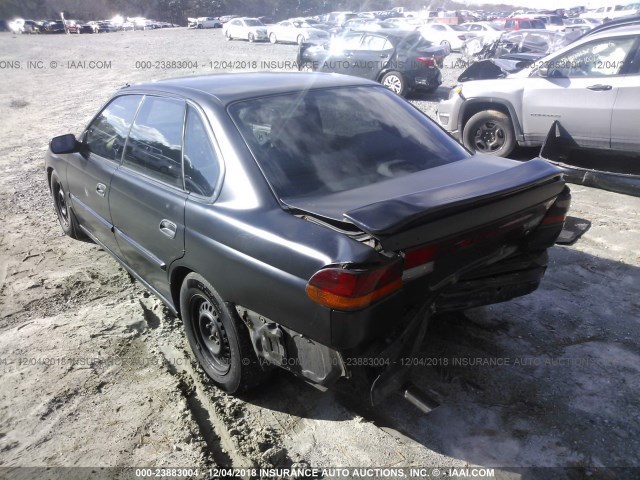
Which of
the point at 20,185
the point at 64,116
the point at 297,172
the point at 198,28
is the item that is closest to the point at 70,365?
the point at 297,172

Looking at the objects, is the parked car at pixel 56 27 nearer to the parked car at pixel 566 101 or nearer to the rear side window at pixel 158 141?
the parked car at pixel 566 101

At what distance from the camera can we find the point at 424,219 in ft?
6.55

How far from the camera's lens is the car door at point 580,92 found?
18.6 ft

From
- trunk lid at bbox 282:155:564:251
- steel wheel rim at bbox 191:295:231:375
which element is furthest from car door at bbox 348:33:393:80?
steel wheel rim at bbox 191:295:231:375

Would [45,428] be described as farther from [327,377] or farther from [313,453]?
[327,377]

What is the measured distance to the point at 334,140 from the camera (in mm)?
2795

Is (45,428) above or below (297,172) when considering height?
below

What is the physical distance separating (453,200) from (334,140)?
961mm

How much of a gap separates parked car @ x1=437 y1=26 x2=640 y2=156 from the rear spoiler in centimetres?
380

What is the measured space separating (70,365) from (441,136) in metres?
2.83

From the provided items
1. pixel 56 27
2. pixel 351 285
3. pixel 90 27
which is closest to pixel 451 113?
pixel 351 285

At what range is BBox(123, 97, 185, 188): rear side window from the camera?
2.93 meters

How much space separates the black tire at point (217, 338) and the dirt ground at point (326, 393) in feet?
0.48

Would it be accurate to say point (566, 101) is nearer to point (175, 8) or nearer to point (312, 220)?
point (312, 220)
